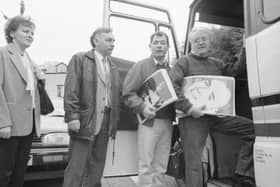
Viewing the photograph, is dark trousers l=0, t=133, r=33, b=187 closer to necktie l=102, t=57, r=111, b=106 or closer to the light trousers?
necktie l=102, t=57, r=111, b=106

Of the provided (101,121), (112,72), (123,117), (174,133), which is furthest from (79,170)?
(174,133)

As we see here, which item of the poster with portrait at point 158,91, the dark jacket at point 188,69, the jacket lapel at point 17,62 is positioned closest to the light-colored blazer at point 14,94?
the jacket lapel at point 17,62

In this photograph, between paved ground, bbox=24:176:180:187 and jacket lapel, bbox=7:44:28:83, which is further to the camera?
paved ground, bbox=24:176:180:187

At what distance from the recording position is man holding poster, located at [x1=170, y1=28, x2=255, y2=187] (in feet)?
8.56

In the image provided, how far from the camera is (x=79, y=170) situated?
2.79 metres

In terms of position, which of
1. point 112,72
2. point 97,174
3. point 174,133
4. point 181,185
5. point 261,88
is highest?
point 112,72

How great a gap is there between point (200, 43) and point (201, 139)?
88 cm

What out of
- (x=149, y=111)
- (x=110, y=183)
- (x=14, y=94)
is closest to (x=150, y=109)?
(x=149, y=111)

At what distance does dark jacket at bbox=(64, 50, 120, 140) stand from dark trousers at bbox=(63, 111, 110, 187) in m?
0.08

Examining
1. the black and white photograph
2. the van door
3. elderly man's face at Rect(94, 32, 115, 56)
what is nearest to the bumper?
the black and white photograph

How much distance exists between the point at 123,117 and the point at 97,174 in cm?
67

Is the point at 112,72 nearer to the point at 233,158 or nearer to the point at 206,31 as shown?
the point at 206,31

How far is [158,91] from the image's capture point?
9.27 ft

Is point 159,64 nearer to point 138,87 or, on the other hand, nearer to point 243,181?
point 138,87
